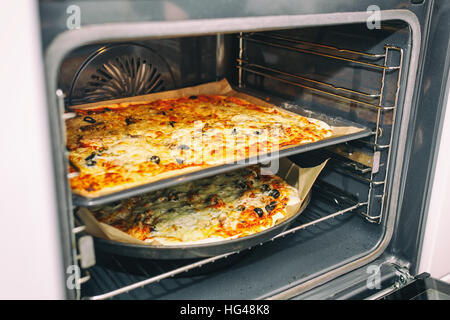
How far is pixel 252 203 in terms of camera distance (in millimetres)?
1610

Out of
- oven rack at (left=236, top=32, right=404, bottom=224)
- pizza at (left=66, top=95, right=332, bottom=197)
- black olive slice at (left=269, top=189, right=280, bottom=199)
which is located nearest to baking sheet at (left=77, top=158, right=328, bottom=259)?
pizza at (left=66, top=95, right=332, bottom=197)

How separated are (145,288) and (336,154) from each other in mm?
896

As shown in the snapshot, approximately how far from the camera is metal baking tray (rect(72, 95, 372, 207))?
1059 mm

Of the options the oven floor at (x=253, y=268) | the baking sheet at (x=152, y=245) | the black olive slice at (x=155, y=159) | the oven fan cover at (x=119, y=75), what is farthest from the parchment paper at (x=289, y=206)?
the oven fan cover at (x=119, y=75)

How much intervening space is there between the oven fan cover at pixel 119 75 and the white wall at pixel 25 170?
0.86m

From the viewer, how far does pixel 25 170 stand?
857 millimetres

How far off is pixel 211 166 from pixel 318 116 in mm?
658

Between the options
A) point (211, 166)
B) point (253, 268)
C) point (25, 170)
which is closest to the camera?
point (25, 170)

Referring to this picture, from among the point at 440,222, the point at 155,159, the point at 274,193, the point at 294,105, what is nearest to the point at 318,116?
the point at 294,105

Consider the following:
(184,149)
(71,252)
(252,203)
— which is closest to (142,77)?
(184,149)

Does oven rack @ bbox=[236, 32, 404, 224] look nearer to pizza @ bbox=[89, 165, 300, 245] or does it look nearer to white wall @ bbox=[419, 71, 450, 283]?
white wall @ bbox=[419, 71, 450, 283]

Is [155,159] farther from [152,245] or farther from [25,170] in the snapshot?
[25,170]

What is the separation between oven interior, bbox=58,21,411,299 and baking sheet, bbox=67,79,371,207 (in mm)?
35

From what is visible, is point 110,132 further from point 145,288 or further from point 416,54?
point 416,54
